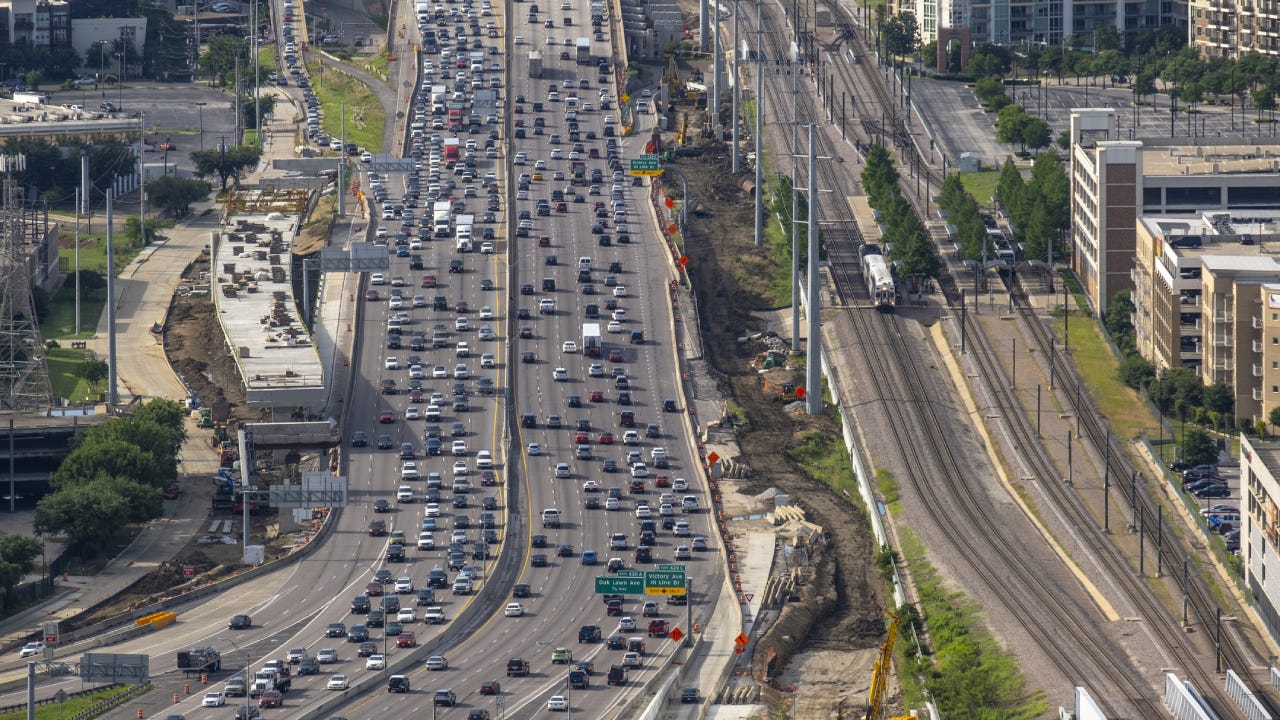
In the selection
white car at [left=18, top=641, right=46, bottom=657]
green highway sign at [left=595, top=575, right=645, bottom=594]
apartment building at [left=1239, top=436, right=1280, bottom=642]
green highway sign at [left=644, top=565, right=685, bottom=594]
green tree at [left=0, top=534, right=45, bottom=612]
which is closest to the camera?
apartment building at [left=1239, top=436, right=1280, bottom=642]

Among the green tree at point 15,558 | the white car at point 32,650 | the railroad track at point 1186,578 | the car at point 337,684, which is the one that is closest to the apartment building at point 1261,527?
the railroad track at point 1186,578

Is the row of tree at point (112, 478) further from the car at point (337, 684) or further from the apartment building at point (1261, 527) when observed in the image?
the apartment building at point (1261, 527)

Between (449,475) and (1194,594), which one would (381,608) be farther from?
(1194,594)

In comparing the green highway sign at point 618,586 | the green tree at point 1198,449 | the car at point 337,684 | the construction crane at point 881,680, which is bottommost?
the construction crane at point 881,680

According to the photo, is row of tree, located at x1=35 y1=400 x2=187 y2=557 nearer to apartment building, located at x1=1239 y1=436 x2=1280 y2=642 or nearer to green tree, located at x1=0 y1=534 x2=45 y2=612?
green tree, located at x1=0 y1=534 x2=45 y2=612

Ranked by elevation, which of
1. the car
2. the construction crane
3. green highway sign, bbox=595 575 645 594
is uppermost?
green highway sign, bbox=595 575 645 594

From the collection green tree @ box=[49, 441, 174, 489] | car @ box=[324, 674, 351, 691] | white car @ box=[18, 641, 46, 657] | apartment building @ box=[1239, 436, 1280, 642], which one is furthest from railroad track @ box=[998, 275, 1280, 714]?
white car @ box=[18, 641, 46, 657]

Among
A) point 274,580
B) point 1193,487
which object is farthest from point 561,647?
point 1193,487
